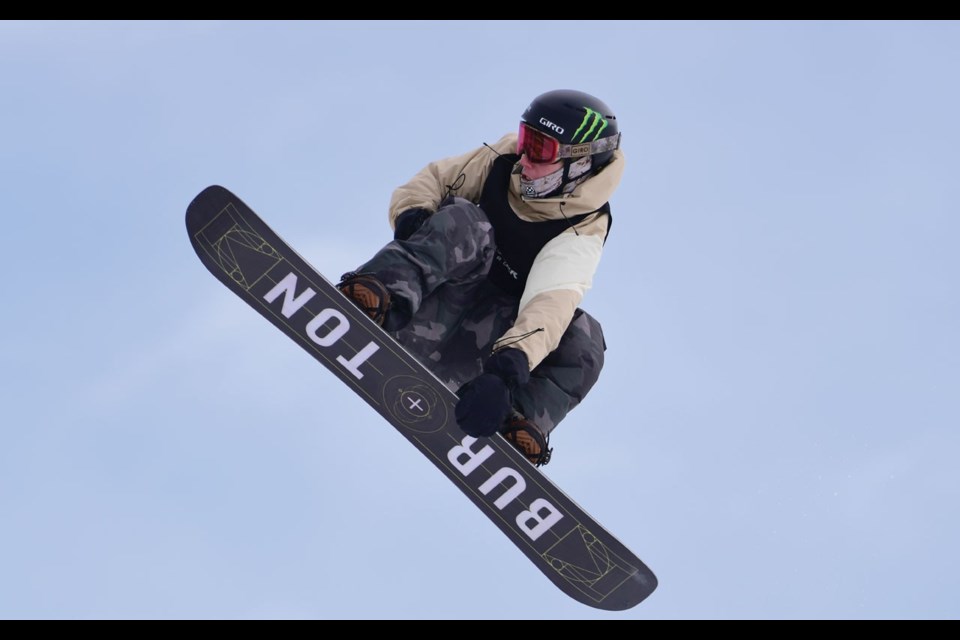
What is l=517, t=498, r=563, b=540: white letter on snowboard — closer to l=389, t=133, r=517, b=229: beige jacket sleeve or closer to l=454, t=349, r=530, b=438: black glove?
l=454, t=349, r=530, b=438: black glove

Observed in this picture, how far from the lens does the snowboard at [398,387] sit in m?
7.02

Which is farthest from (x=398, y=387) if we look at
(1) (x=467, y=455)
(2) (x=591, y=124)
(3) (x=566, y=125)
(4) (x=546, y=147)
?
(2) (x=591, y=124)

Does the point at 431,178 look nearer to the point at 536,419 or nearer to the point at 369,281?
the point at 369,281

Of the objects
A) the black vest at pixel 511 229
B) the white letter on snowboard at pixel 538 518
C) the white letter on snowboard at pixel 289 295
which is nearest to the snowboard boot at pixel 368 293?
the white letter on snowboard at pixel 289 295

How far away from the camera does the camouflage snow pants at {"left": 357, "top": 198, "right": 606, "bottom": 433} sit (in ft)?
23.5

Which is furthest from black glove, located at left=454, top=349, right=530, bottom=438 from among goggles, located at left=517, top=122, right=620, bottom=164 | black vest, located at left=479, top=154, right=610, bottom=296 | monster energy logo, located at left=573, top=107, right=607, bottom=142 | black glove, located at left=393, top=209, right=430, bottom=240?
monster energy logo, located at left=573, top=107, right=607, bottom=142

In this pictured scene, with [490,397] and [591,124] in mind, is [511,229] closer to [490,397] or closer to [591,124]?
[591,124]

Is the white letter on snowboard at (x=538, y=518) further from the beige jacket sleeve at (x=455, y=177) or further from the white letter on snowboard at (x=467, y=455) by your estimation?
the beige jacket sleeve at (x=455, y=177)

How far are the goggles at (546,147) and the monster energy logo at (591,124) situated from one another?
0.12ft

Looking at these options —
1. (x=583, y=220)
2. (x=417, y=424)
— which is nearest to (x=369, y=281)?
(x=417, y=424)

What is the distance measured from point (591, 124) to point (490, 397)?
1.91m

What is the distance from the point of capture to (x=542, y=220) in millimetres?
7578

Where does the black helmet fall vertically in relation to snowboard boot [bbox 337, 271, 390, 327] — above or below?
above

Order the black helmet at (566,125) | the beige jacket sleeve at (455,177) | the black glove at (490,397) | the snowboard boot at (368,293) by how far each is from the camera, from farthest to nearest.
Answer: the beige jacket sleeve at (455,177) → the black helmet at (566,125) → the snowboard boot at (368,293) → the black glove at (490,397)
